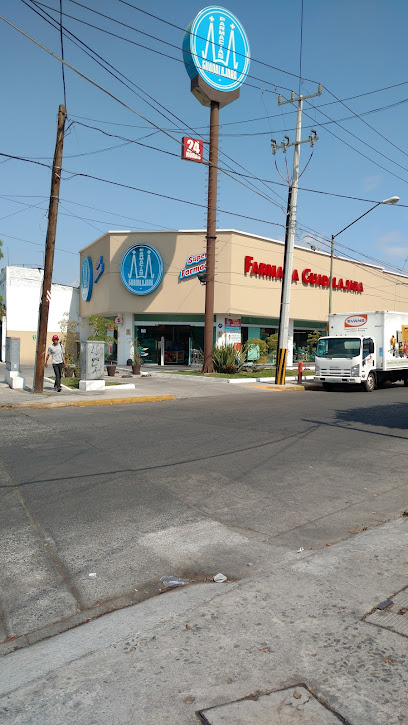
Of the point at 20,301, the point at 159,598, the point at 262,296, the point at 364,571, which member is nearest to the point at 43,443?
the point at 159,598

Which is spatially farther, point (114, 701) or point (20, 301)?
point (20, 301)

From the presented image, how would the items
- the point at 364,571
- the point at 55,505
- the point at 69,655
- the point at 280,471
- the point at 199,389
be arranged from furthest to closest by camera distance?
the point at 199,389
the point at 280,471
the point at 55,505
the point at 364,571
the point at 69,655

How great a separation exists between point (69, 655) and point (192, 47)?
1173 inches

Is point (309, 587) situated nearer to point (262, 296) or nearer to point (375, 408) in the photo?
point (375, 408)

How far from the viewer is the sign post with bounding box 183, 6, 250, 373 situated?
1040 inches

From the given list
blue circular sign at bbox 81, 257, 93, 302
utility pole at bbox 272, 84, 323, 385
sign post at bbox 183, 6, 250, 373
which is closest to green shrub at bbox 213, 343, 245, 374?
sign post at bbox 183, 6, 250, 373

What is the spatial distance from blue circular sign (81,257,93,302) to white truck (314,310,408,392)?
2064 centimetres

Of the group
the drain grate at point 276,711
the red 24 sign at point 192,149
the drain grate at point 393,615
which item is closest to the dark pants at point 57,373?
the red 24 sign at point 192,149

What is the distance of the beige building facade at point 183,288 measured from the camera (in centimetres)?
3303

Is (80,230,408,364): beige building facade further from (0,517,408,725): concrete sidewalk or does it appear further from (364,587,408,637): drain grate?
(364,587,408,637): drain grate

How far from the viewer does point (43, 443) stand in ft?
29.9

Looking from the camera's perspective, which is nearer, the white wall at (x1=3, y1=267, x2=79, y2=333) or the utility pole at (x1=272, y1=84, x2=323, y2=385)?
the utility pole at (x1=272, y1=84, x2=323, y2=385)

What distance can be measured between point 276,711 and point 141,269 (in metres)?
32.1

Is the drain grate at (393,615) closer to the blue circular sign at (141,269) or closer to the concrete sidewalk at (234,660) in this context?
the concrete sidewalk at (234,660)
